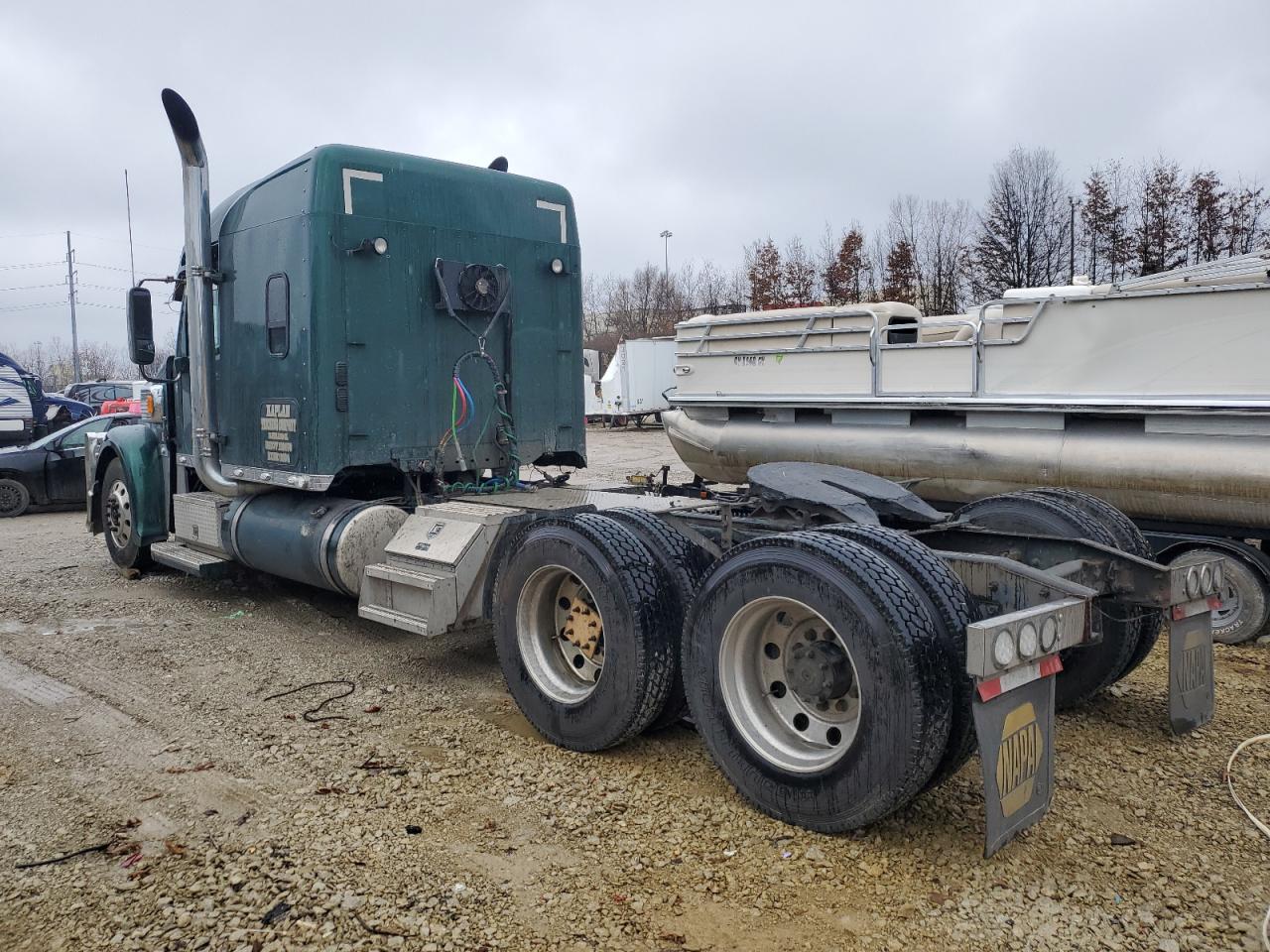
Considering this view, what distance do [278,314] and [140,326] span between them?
1514 mm

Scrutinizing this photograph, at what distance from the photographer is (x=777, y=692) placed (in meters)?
3.81

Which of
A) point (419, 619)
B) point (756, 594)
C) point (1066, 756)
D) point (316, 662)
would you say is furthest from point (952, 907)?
point (316, 662)

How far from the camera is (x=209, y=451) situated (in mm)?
7180

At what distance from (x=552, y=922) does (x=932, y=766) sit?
4.33 ft

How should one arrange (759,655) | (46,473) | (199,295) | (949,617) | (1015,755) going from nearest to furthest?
(1015,755)
(949,617)
(759,655)
(199,295)
(46,473)

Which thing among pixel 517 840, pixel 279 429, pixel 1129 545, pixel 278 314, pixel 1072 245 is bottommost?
pixel 517 840

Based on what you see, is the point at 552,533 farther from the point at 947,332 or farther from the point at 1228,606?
the point at 947,332

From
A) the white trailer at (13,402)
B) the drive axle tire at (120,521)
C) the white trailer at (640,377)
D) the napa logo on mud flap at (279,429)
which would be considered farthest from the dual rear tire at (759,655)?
the white trailer at (640,377)

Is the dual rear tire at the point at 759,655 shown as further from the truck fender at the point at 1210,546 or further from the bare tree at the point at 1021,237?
the bare tree at the point at 1021,237

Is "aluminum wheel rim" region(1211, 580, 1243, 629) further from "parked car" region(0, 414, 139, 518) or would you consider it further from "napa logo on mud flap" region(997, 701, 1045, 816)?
"parked car" region(0, 414, 139, 518)

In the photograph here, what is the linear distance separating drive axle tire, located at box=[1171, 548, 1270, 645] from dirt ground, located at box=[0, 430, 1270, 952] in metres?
0.92

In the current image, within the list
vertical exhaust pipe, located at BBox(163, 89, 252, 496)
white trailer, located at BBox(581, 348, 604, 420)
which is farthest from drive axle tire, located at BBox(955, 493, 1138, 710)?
white trailer, located at BBox(581, 348, 604, 420)

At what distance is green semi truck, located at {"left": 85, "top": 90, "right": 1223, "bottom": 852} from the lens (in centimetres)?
330

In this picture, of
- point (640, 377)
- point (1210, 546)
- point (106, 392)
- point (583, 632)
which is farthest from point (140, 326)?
point (106, 392)
